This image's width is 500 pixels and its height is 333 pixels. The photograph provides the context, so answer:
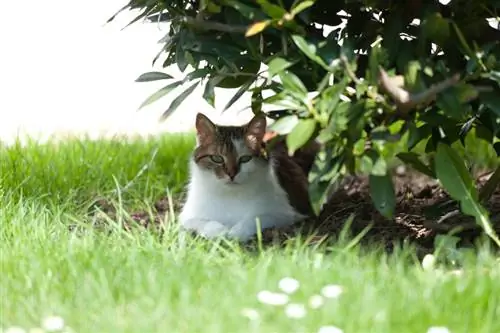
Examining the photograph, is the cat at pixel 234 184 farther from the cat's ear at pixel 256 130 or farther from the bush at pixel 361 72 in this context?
the bush at pixel 361 72

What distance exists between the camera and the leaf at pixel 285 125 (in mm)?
3238

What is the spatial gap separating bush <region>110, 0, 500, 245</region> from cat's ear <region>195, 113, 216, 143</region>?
0.55m

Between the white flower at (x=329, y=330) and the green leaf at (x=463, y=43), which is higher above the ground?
the green leaf at (x=463, y=43)

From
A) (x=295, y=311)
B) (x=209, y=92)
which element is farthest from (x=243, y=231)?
(x=295, y=311)

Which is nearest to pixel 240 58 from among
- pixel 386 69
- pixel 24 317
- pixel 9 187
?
pixel 386 69

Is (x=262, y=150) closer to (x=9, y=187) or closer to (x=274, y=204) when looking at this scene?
(x=274, y=204)

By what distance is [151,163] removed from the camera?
5.53 meters

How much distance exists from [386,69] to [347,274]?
78 centimetres

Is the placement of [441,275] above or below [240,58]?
below

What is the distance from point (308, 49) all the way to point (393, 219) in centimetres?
140

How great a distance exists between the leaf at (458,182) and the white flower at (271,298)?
913 mm

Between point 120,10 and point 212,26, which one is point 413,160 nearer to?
point 212,26

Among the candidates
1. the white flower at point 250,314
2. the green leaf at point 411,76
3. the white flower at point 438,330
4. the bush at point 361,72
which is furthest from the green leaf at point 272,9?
the white flower at point 438,330

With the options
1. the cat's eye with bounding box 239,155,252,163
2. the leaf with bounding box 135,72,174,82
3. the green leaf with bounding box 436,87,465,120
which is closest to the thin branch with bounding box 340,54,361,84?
the green leaf with bounding box 436,87,465,120
